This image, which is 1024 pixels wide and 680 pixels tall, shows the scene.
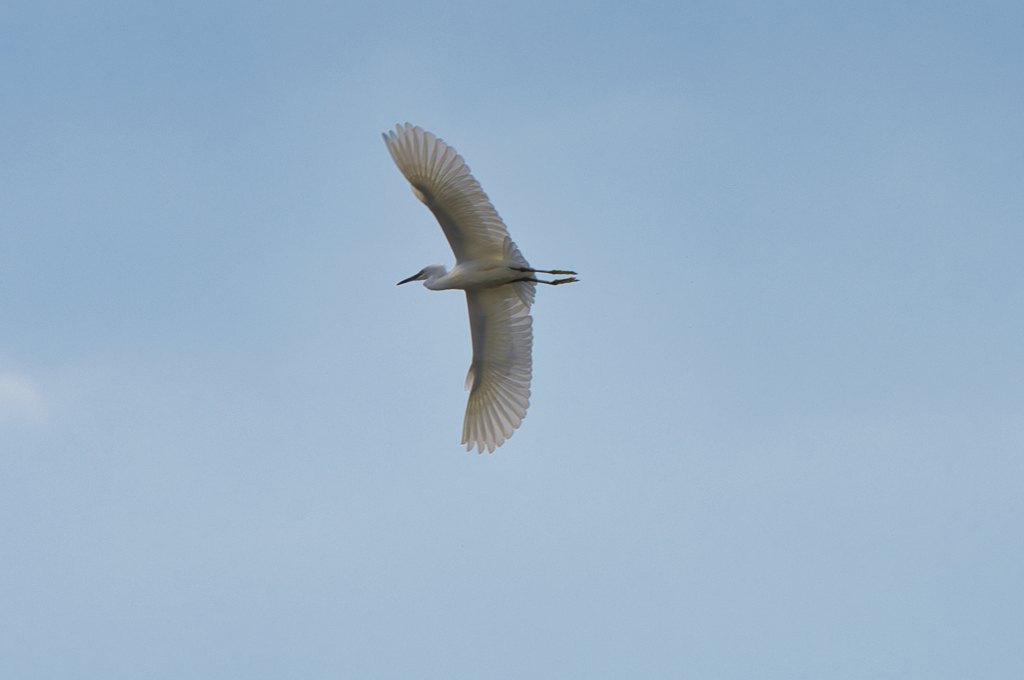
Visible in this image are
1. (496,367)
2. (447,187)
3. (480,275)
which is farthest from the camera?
(496,367)

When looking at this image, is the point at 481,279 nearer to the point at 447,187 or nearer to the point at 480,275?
the point at 480,275

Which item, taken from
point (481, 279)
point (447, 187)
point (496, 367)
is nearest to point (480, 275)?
point (481, 279)

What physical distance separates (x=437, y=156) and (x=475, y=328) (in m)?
2.65

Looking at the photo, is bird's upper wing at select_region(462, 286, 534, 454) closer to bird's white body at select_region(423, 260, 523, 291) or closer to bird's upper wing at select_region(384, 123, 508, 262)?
bird's white body at select_region(423, 260, 523, 291)

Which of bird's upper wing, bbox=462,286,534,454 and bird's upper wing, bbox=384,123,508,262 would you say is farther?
bird's upper wing, bbox=462,286,534,454

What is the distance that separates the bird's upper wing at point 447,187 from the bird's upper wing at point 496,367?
3.03 ft

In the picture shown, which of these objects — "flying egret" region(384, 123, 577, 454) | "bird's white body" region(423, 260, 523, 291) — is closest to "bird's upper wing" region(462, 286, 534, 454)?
"flying egret" region(384, 123, 577, 454)

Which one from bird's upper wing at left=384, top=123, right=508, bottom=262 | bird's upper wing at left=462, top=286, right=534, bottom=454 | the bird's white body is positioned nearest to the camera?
bird's upper wing at left=384, top=123, right=508, bottom=262

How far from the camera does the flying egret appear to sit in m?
12.6

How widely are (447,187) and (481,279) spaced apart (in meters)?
1.37

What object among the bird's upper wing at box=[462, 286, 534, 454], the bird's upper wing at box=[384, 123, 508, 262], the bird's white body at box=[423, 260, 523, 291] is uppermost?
the bird's upper wing at box=[384, 123, 508, 262]

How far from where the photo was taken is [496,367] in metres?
14.4

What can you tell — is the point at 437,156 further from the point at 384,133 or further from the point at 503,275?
the point at 503,275

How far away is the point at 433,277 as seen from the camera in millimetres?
14109
